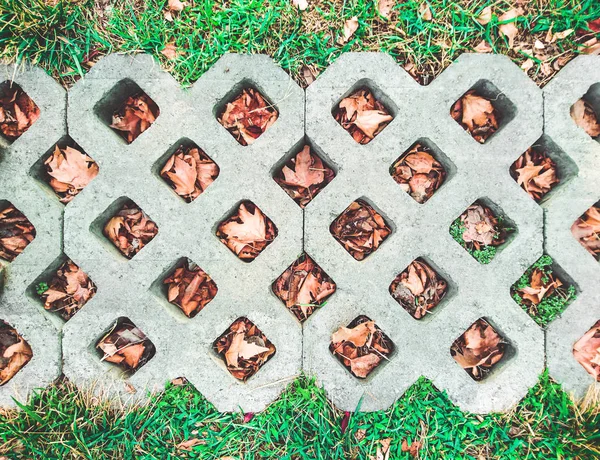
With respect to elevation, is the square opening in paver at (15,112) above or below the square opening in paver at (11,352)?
above

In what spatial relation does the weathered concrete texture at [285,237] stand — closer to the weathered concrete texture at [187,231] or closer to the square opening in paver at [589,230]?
the weathered concrete texture at [187,231]

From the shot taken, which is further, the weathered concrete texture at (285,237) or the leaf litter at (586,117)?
the leaf litter at (586,117)

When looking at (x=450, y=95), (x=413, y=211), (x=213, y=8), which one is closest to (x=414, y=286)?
(x=413, y=211)

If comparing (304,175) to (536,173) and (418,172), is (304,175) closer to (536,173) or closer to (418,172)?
(418,172)

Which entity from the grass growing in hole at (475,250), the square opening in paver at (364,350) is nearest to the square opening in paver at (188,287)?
the square opening in paver at (364,350)

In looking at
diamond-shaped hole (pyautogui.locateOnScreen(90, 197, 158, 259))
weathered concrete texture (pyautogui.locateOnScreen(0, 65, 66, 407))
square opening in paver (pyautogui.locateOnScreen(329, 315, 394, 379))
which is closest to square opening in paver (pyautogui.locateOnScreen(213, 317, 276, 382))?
square opening in paver (pyautogui.locateOnScreen(329, 315, 394, 379))

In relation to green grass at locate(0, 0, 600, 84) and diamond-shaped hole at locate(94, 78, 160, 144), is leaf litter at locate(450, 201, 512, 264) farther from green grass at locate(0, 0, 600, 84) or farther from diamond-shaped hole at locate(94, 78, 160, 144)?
diamond-shaped hole at locate(94, 78, 160, 144)
